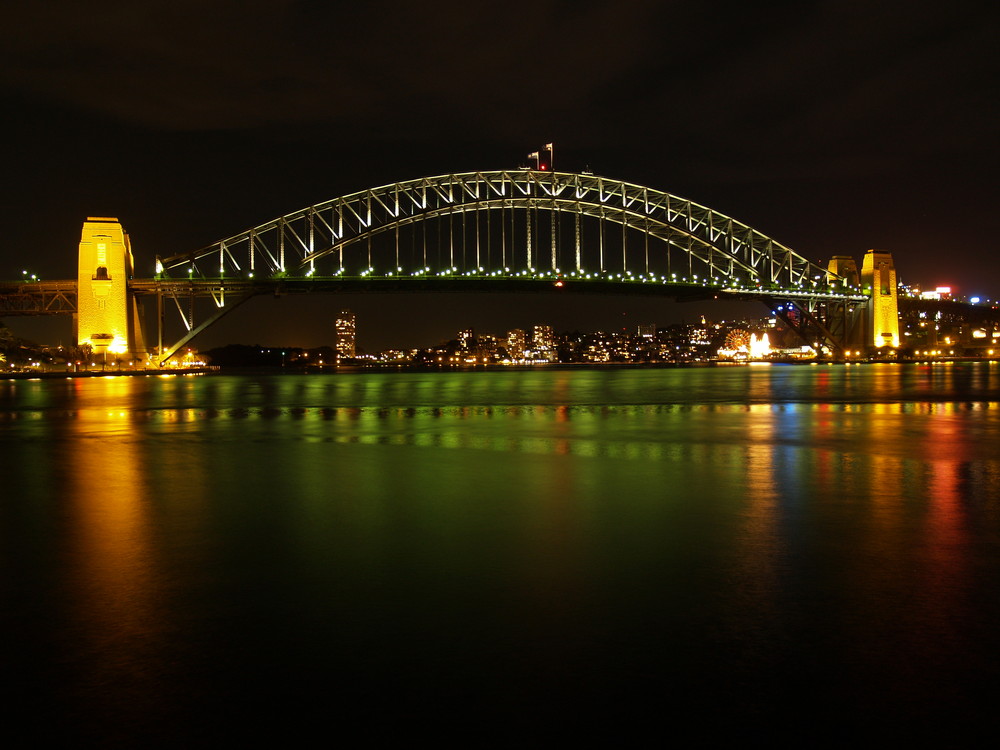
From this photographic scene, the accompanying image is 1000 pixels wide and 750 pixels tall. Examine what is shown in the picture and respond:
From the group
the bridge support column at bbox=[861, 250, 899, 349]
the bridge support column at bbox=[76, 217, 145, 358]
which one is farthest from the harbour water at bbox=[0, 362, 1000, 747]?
the bridge support column at bbox=[861, 250, 899, 349]

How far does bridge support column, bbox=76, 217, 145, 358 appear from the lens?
52500 mm

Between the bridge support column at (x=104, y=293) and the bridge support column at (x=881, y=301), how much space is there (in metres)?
63.2

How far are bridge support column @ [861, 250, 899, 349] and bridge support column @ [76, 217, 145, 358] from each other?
63172 mm

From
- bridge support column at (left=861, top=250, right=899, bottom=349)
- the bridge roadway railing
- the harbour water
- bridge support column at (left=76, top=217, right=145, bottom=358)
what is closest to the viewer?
the harbour water

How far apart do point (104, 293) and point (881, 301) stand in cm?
6596

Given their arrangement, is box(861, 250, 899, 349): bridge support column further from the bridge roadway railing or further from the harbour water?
the harbour water

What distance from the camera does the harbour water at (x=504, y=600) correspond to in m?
2.98

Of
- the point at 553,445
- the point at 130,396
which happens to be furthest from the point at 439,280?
the point at 553,445

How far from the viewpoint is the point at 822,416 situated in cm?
1764

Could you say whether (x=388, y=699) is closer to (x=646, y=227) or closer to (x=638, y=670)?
(x=638, y=670)

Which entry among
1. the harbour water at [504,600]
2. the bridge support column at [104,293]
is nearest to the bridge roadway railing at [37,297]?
the bridge support column at [104,293]

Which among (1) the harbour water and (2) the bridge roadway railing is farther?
(2) the bridge roadway railing

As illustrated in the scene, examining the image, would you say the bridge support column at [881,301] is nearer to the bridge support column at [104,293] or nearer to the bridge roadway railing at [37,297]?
the bridge support column at [104,293]

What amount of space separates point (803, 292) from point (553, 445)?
218 ft
